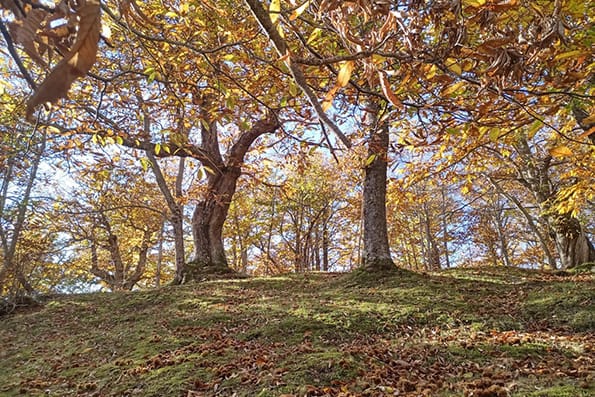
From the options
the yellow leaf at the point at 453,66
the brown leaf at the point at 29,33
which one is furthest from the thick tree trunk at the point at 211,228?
the brown leaf at the point at 29,33

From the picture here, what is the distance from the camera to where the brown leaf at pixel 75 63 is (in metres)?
0.40

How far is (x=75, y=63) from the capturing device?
426mm

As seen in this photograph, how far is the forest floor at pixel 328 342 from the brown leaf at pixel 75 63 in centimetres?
189

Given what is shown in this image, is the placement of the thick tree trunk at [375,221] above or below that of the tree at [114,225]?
below

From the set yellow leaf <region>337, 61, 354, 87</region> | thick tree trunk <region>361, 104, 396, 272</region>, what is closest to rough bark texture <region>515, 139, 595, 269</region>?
thick tree trunk <region>361, 104, 396, 272</region>

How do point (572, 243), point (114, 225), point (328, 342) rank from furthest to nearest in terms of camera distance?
point (114, 225) → point (572, 243) → point (328, 342)

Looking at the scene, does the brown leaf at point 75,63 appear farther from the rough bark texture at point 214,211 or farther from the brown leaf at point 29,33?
the rough bark texture at point 214,211

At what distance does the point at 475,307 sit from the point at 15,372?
4.42 m

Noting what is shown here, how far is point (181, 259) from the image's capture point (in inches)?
267

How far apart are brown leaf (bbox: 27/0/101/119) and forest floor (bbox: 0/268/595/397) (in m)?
1.89

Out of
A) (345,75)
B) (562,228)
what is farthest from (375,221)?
(345,75)

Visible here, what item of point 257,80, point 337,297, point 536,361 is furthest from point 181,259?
point 536,361

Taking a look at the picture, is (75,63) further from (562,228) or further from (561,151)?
(562,228)

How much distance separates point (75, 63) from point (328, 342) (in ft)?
9.68
